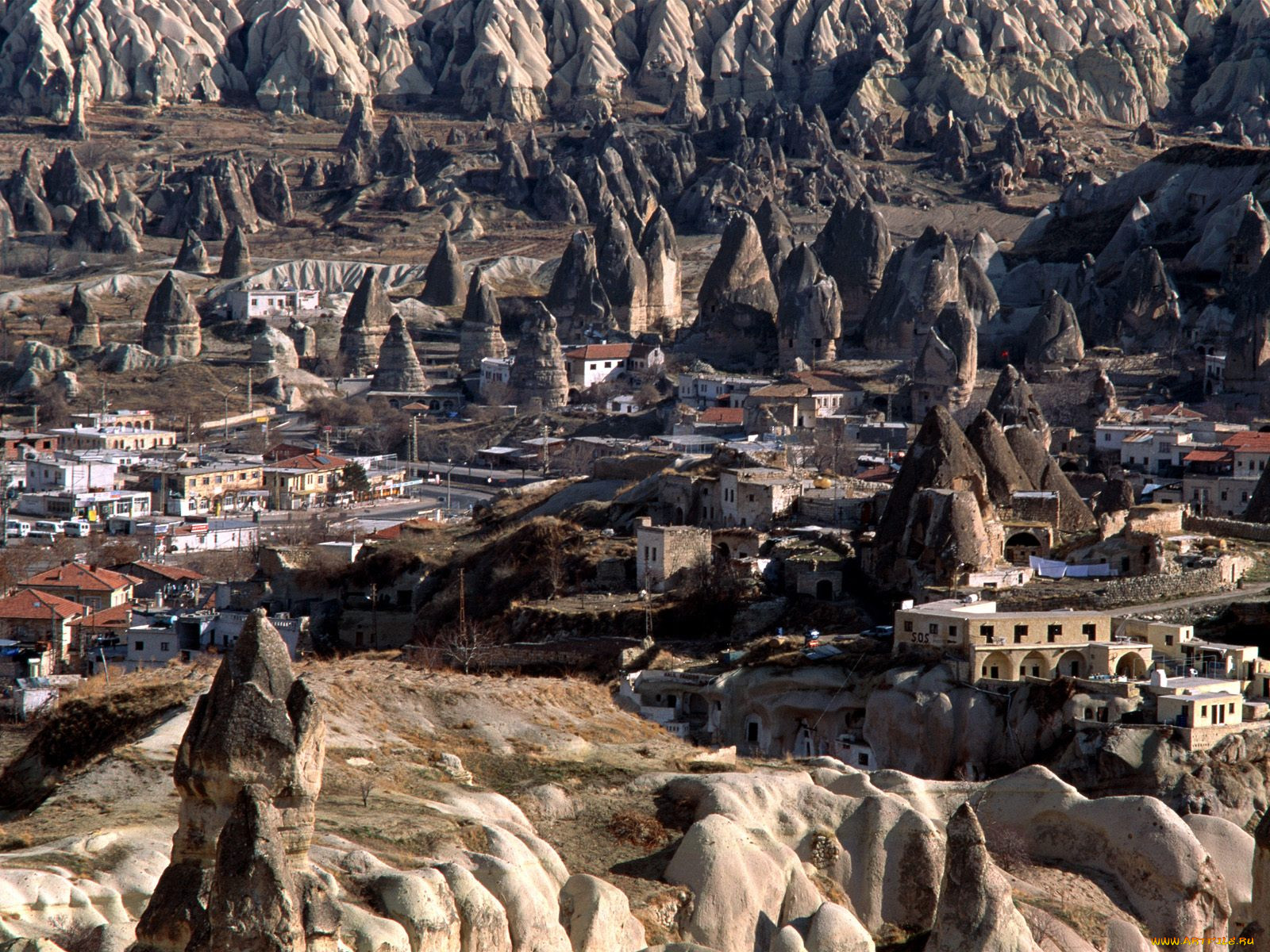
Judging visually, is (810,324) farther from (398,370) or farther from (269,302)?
(269,302)

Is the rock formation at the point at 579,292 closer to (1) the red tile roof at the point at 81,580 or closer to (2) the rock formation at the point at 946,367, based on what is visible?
(2) the rock formation at the point at 946,367

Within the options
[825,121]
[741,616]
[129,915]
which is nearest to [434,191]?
[825,121]

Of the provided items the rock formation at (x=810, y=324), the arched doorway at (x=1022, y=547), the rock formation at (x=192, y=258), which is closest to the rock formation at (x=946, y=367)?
the rock formation at (x=810, y=324)

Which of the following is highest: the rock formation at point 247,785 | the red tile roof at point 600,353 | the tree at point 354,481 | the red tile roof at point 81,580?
the rock formation at point 247,785

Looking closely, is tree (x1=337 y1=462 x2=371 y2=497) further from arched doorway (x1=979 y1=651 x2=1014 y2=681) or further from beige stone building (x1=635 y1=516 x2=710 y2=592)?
arched doorway (x1=979 y1=651 x2=1014 y2=681)

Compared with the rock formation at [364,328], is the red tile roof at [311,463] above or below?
below

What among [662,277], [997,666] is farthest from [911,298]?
[997,666]
